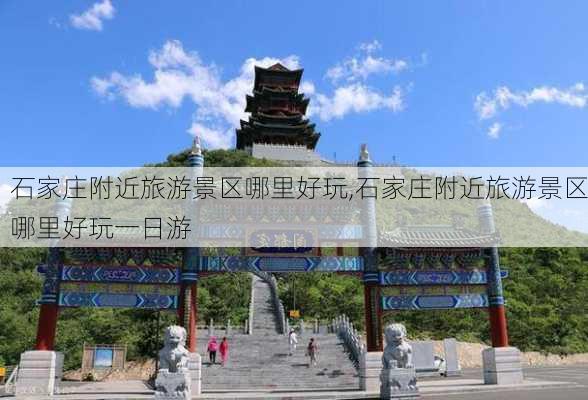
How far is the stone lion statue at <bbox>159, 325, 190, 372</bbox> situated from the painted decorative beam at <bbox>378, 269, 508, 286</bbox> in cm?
690

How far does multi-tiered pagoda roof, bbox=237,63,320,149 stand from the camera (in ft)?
209

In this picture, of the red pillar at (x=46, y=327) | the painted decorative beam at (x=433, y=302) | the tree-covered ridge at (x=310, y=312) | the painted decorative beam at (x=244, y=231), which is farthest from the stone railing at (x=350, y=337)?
the red pillar at (x=46, y=327)

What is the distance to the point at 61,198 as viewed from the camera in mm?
15008

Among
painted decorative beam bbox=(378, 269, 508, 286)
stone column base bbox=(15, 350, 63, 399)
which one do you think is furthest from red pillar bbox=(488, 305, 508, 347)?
stone column base bbox=(15, 350, 63, 399)

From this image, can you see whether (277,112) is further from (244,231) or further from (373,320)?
(373,320)

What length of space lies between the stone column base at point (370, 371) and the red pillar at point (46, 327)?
9.05 meters

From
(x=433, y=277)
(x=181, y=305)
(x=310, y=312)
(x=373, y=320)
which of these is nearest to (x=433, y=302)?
(x=433, y=277)

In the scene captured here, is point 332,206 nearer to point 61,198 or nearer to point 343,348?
point 343,348

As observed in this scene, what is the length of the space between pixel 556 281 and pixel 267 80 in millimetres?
43868

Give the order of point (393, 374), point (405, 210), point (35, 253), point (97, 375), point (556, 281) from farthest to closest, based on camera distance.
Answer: point (405, 210) < point (35, 253) < point (556, 281) < point (97, 375) < point (393, 374)

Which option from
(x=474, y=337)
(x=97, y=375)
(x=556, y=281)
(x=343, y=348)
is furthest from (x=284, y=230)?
(x=556, y=281)

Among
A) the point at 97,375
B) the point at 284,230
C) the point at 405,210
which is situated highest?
the point at 405,210

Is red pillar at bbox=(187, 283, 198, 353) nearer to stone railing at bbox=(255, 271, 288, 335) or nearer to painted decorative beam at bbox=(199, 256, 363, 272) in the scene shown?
painted decorative beam at bbox=(199, 256, 363, 272)

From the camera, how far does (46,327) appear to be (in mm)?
13891
